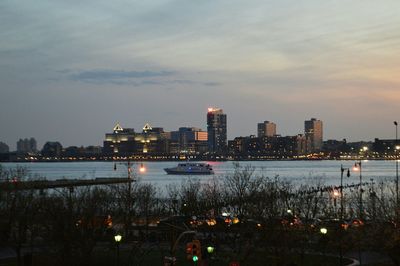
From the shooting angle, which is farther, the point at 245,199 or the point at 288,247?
the point at 245,199

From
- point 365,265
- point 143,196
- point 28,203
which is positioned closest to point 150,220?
point 143,196

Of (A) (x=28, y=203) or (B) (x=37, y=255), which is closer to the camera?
(B) (x=37, y=255)

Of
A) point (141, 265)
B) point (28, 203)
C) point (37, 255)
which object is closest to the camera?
point (141, 265)

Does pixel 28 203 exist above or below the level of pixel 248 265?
above

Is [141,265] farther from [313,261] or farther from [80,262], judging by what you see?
[313,261]

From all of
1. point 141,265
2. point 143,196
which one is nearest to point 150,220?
point 143,196

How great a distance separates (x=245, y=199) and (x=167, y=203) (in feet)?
62.5

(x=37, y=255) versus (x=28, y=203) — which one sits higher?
(x=28, y=203)

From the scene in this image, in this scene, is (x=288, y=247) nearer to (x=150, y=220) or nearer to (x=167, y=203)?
(x=150, y=220)

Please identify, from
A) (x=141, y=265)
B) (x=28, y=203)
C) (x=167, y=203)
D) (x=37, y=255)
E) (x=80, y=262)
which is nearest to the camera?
(x=80, y=262)

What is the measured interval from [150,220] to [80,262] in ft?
58.8

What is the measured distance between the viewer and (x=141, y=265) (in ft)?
112

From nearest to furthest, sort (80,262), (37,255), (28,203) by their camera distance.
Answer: (80,262)
(37,255)
(28,203)

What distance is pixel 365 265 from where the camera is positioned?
110 feet
